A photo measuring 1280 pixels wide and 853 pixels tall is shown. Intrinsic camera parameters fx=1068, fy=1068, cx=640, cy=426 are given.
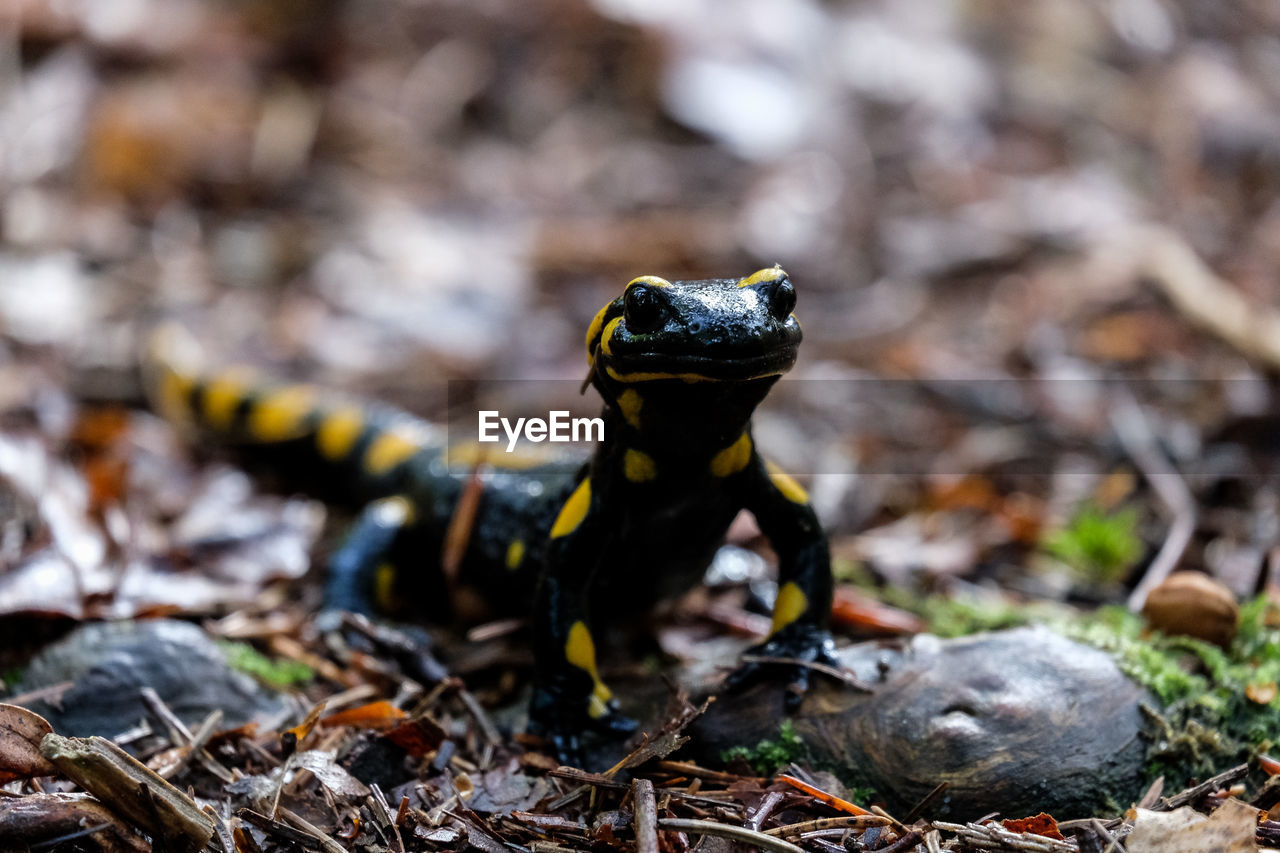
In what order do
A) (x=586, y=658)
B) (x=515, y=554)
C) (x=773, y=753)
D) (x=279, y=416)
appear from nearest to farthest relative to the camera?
(x=773, y=753), (x=586, y=658), (x=515, y=554), (x=279, y=416)

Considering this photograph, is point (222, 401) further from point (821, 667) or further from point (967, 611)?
point (967, 611)

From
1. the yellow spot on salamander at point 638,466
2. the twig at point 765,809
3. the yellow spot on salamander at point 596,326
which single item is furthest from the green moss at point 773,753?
the yellow spot on salamander at point 596,326

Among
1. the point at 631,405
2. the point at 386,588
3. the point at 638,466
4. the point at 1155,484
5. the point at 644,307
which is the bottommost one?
the point at 386,588

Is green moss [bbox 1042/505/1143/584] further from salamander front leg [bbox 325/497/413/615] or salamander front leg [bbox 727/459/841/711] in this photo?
salamander front leg [bbox 325/497/413/615]

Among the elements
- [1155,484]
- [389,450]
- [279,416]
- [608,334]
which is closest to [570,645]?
[608,334]

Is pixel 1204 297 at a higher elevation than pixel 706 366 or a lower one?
lower

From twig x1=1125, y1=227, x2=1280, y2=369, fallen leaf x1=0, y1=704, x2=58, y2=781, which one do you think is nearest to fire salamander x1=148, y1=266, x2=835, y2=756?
fallen leaf x1=0, y1=704, x2=58, y2=781

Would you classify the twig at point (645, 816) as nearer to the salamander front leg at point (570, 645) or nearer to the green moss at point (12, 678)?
the salamander front leg at point (570, 645)

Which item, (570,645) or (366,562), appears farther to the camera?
(366,562)

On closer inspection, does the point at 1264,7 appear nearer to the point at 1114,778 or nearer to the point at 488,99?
the point at 488,99
